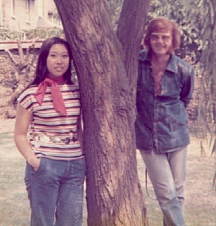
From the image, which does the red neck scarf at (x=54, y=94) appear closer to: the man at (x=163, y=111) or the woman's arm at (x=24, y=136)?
the woman's arm at (x=24, y=136)

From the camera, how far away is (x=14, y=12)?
69.5ft

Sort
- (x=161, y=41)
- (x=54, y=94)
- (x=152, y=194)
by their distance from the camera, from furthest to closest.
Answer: (x=152, y=194), (x=161, y=41), (x=54, y=94)

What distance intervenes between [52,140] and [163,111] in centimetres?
84

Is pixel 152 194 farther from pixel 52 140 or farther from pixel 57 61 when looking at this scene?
pixel 57 61

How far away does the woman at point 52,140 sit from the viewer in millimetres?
2631

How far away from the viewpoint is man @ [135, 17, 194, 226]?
3021mm

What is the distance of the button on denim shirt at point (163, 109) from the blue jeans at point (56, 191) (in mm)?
556

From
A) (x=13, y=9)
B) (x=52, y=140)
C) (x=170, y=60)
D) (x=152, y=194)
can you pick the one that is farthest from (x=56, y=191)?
(x=13, y=9)

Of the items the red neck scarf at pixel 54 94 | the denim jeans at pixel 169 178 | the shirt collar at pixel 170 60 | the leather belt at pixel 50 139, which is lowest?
the denim jeans at pixel 169 178

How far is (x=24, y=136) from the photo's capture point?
105 inches

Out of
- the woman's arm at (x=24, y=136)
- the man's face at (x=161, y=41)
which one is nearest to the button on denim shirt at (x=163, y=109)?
the man's face at (x=161, y=41)

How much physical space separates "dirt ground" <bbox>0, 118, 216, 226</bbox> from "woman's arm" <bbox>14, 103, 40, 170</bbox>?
1.62m

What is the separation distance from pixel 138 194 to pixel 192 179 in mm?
3190

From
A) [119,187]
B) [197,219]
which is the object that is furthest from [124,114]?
[197,219]
